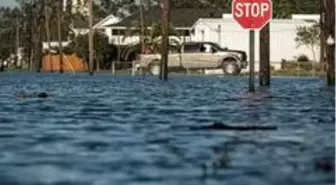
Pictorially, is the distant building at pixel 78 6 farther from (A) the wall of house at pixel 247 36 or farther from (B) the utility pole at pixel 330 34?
(B) the utility pole at pixel 330 34

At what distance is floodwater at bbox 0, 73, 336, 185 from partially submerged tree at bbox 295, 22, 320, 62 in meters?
65.5

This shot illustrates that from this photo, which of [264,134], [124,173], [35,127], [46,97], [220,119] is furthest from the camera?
[46,97]

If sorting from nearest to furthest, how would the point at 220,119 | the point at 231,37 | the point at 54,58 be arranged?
the point at 220,119
the point at 231,37
the point at 54,58

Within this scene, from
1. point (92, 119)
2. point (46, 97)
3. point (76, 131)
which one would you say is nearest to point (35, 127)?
point (76, 131)

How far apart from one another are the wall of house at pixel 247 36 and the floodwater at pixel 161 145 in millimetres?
64700

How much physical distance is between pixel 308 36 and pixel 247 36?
5064 millimetres

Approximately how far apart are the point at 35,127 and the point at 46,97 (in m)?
9.47

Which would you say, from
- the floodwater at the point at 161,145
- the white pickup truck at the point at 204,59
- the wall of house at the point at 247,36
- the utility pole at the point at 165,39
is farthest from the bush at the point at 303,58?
the floodwater at the point at 161,145

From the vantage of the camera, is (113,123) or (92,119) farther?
(92,119)

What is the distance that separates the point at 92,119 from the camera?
14812mm

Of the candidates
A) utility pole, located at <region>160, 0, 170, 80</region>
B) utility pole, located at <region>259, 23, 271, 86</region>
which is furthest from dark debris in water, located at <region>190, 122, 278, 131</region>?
utility pole, located at <region>160, 0, 170, 80</region>

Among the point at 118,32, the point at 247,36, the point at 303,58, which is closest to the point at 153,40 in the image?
the point at 247,36

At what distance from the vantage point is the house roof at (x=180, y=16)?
4455 inches

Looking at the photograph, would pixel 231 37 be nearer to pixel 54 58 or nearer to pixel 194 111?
pixel 54 58
